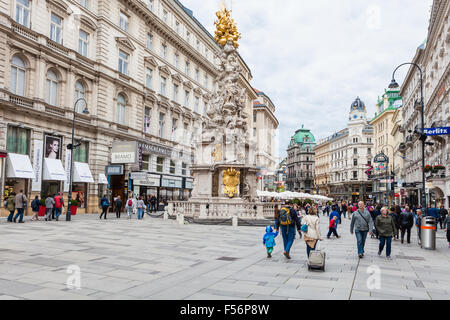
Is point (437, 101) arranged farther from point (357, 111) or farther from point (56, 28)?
point (357, 111)

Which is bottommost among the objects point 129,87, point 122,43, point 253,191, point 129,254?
point 129,254

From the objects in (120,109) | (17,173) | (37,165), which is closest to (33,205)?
(17,173)

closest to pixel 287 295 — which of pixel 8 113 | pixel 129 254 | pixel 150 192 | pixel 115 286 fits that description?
pixel 115 286

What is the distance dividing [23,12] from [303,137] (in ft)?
470

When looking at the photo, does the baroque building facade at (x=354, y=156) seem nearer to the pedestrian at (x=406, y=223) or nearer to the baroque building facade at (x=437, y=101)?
the baroque building facade at (x=437, y=101)

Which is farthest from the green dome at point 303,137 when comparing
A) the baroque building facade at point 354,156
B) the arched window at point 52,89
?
the arched window at point 52,89

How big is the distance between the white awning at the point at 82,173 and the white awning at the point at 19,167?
182 inches

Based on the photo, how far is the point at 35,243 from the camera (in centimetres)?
1237

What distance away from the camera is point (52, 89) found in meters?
28.3

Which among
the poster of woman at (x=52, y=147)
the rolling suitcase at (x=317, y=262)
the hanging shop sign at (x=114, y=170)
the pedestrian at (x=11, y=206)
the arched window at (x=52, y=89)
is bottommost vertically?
the rolling suitcase at (x=317, y=262)

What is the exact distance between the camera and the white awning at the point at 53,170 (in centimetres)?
2672

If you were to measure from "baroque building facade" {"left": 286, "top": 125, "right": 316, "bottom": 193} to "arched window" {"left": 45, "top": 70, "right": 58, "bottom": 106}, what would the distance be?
12512cm
